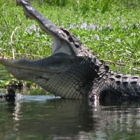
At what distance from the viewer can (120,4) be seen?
68.4ft

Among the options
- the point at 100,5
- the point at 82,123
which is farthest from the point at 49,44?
the point at 100,5

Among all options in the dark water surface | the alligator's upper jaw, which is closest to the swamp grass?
the alligator's upper jaw

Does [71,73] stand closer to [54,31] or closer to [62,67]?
[62,67]

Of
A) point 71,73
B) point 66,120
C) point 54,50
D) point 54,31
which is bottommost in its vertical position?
point 66,120

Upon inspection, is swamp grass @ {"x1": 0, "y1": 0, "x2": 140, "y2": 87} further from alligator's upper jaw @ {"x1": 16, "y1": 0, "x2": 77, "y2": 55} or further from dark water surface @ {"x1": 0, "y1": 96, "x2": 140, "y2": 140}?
dark water surface @ {"x1": 0, "y1": 96, "x2": 140, "y2": 140}

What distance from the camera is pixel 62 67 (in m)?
7.32

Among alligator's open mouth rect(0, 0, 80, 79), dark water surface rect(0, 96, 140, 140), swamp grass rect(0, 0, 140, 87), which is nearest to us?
dark water surface rect(0, 96, 140, 140)

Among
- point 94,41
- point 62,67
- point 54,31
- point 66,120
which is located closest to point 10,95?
point 62,67

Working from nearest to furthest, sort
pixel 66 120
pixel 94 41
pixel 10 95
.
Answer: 1. pixel 66 120
2. pixel 10 95
3. pixel 94 41

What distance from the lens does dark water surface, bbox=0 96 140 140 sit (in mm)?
4766

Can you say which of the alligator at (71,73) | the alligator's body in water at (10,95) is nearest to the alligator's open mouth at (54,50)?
the alligator at (71,73)

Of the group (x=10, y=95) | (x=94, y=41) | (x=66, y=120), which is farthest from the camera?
(x=94, y=41)

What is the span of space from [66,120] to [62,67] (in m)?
1.86

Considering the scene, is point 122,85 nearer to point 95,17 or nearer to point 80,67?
point 80,67
